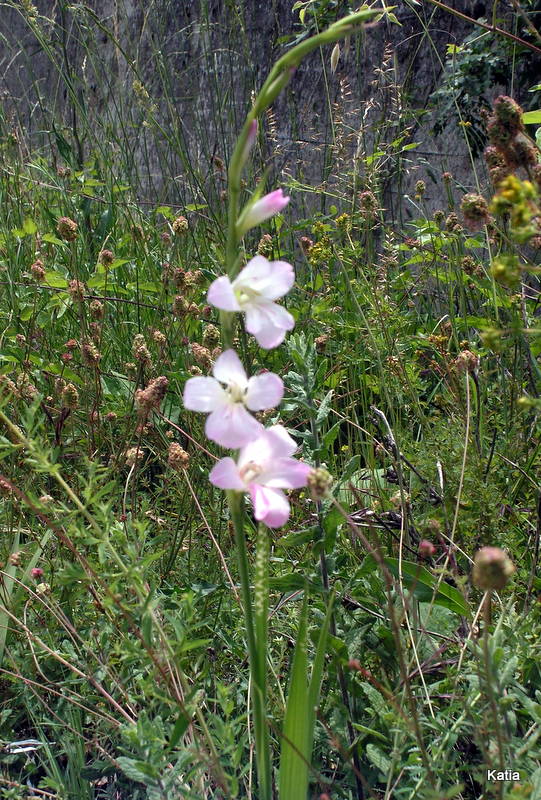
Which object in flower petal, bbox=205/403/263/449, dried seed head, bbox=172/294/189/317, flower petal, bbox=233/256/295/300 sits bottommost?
dried seed head, bbox=172/294/189/317

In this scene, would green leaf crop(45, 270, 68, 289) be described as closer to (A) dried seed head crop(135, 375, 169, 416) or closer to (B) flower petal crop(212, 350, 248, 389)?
Answer: (A) dried seed head crop(135, 375, 169, 416)

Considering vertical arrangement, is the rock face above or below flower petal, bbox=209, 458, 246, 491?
below

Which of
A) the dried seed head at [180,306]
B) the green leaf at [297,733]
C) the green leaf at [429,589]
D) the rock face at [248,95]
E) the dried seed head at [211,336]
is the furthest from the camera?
the rock face at [248,95]

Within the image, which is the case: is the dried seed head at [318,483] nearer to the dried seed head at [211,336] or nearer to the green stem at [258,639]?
the green stem at [258,639]

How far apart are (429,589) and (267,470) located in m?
0.57

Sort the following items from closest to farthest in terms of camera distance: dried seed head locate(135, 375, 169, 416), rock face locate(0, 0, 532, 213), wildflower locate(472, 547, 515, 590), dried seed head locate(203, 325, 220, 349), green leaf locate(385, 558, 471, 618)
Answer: wildflower locate(472, 547, 515, 590)
green leaf locate(385, 558, 471, 618)
dried seed head locate(135, 375, 169, 416)
dried seed head locate(203, 325, 220, 349)
rock face locate(0, 0, 532, 213)

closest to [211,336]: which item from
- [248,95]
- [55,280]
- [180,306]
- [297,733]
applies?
[180,306]

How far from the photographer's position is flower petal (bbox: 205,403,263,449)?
72 cm

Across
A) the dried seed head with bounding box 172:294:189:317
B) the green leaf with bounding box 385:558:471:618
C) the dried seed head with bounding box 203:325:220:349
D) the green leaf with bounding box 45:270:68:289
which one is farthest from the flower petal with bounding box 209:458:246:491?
the green leaf with bounding box 45:270:68:289

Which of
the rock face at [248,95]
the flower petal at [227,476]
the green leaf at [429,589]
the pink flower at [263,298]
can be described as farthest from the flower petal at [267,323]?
the rock face at [248,95]

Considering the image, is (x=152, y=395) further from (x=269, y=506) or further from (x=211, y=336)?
(x=269, y=506)

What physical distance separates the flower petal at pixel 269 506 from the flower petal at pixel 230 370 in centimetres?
11

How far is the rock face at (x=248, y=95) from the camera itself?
2873mm

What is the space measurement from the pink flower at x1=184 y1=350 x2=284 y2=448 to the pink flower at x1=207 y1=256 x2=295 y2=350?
0.04 meters
